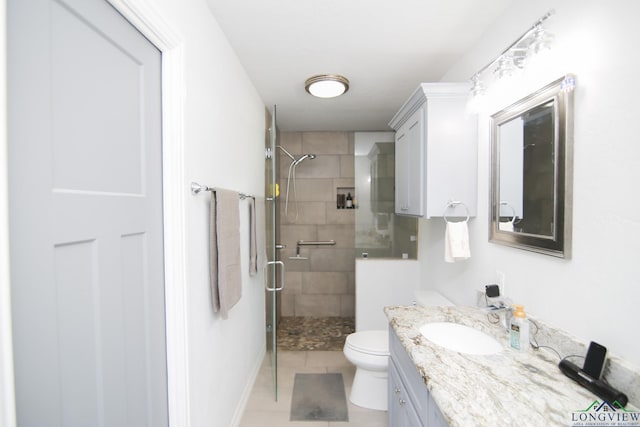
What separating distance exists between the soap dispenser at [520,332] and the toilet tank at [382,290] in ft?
6.16

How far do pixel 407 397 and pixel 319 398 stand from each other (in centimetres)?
115

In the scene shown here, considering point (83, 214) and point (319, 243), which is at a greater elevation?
point (83, 214)

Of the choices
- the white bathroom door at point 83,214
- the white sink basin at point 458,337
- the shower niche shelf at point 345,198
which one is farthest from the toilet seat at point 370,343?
the shower niche shelf at point 345,198

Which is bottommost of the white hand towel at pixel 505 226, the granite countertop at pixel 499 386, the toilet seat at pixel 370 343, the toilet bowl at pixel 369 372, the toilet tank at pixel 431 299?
the toilet bowl at pixel 369 372

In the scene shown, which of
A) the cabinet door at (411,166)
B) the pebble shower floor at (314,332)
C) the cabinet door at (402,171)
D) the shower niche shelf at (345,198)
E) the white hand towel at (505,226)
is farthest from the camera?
the shower niche shelf at (345,198)

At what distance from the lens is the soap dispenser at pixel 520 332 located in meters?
1.19

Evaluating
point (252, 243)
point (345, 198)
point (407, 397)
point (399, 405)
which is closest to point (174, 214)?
point (252, 243)

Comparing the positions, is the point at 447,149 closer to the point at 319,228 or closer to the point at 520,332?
the point at 520,332

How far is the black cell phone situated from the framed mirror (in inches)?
13.0

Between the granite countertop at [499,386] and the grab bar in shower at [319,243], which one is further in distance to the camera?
the grab bar in shower at [319,243]

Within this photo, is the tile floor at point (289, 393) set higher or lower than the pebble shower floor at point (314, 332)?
higher

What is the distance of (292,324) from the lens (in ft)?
12.0

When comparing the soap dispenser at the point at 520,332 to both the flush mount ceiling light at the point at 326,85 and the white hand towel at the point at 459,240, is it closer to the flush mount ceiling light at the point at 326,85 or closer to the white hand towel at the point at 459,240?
the white hand towel at the point at 459,240

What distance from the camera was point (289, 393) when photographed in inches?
89.1
